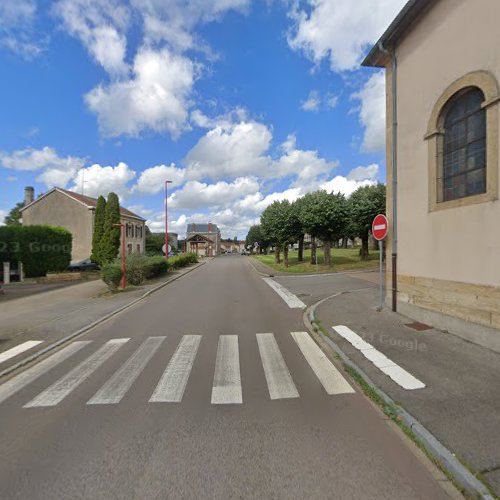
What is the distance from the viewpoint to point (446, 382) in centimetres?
442

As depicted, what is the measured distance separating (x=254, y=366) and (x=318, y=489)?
9.28 feet

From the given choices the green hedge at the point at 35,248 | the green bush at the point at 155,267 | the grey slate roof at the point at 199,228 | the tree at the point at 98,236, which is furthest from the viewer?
the grey slate roof at the point at 199,228

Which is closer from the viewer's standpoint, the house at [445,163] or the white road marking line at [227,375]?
the white road marking line at [227,375]

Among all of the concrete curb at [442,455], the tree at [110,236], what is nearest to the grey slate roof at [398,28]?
the concrete curb at [442,455]

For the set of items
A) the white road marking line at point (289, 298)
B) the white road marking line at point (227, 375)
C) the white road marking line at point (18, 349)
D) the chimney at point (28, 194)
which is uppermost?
the chimney at point (28, 194)

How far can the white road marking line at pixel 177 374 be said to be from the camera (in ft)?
14.0

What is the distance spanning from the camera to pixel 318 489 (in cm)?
258

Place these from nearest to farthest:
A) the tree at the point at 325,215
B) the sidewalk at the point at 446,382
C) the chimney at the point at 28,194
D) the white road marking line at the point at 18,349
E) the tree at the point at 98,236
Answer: the sidewalk at the point at 446,382 < the white road marking line at the point at 18,349 < the tree at the point at 325,215 < the tree at the point at 98,236 < the chimney at the point at 28,194

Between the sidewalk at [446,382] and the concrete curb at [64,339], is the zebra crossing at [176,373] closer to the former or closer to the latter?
the concrete curb at [64,339]

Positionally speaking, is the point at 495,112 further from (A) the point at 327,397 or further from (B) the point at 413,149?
(A) the point at 327,397

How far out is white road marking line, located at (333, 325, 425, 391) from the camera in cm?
444

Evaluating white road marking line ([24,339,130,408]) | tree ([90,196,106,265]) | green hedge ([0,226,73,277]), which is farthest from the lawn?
white road marking line ([24,339,130,408])

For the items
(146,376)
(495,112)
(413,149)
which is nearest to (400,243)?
(413,149)

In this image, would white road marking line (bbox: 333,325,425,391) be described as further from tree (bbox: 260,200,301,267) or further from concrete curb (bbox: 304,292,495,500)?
tree (bbox: 260,200,301,267)
